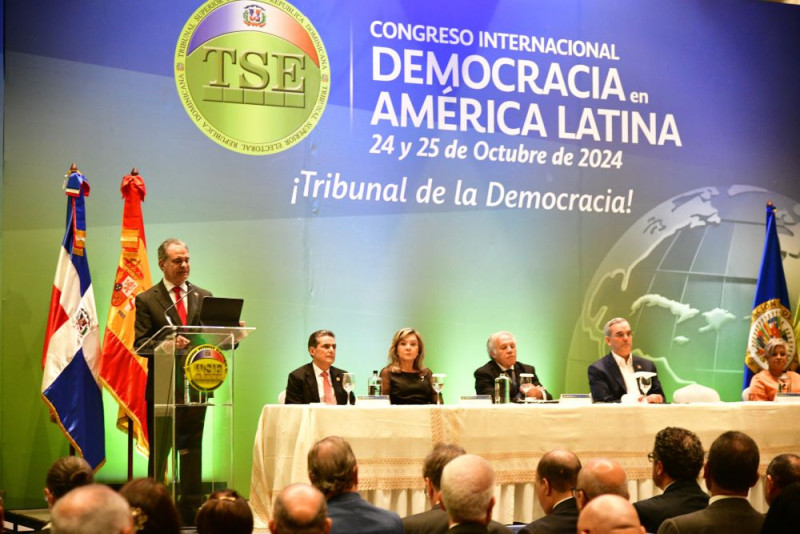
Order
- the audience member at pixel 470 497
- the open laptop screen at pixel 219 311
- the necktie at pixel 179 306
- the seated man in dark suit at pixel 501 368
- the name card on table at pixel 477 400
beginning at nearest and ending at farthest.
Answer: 1. the audience member at pixel 470 497
2. the open laptop screen at pixel 219 311
3. the name card on table at pixel 477 400
4. the necktie at pixel 179 306
5. the seated man in dark suit at pixel 501 368

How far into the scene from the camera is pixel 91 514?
2115mm

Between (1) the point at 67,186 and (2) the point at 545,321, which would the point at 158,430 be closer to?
(1) the point at 67,186

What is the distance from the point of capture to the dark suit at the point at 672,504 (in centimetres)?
352

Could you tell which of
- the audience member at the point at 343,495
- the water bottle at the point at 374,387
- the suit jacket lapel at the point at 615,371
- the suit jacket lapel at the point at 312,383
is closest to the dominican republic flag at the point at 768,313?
the suit jacket lapel at the point at 615,371

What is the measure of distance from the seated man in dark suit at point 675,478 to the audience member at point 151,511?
170cm

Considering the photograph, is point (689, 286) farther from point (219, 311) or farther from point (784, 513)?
point (784, 513)

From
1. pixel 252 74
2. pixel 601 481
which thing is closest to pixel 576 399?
pixel 601 481

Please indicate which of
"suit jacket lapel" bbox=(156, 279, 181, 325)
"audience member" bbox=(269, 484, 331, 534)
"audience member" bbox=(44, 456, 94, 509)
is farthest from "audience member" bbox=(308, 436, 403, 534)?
"suit jacket lapel" bbox=(156, 279, 181, 325)

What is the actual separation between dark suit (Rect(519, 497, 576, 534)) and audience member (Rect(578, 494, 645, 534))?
2.48ft

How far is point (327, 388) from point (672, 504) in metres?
2.66

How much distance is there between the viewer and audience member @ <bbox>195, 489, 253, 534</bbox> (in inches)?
103

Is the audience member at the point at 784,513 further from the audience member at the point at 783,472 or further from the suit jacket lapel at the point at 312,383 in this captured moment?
the suit jacket lapel at the point at 312,383

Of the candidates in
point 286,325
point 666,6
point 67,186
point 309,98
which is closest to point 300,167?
point 309,98

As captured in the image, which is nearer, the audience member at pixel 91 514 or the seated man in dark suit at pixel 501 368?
the audience member at pixel 91 514
